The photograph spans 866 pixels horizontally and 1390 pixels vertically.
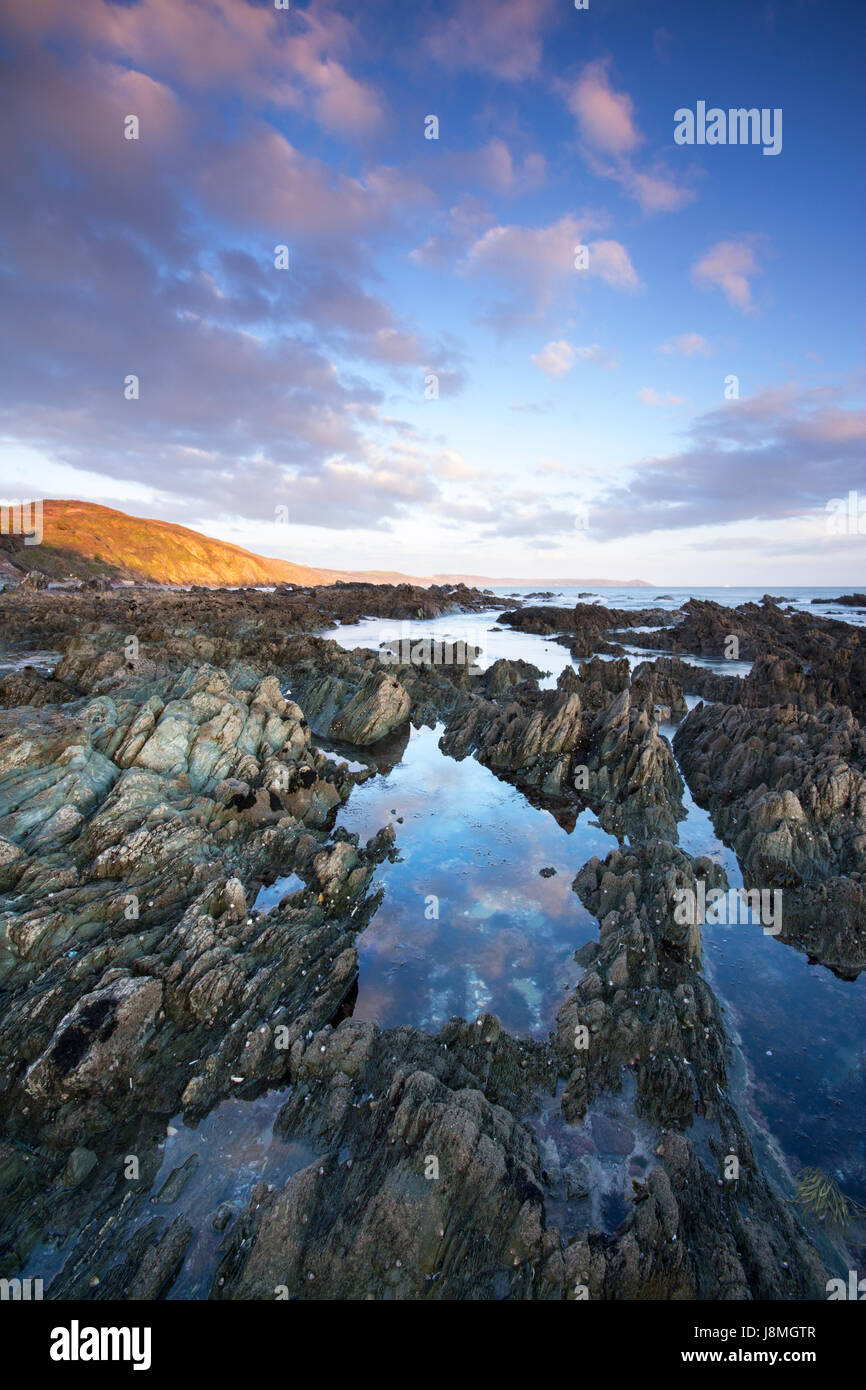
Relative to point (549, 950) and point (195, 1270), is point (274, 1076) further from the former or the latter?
point (549, 950)

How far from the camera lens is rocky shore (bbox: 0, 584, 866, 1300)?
277 inches

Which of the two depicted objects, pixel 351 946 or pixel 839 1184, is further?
pixel 351 946

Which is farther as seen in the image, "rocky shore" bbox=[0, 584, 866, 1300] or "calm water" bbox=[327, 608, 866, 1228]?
"calm water" bbox=[327, 608, 866, 1228]

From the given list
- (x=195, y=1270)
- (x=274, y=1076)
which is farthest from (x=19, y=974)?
(x=195, y=1270)

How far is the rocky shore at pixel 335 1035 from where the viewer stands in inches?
277

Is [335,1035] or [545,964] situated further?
[545,964]

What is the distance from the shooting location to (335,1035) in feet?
33.6

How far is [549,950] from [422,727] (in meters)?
20.2

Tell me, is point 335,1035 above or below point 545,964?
above

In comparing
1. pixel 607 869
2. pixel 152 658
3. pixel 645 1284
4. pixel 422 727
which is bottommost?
pixel 645 1284

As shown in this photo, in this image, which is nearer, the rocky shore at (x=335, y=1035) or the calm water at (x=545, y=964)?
the rocky shore at (x=335, y=1035)
